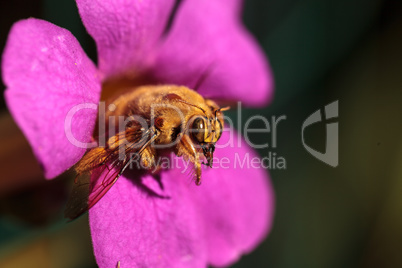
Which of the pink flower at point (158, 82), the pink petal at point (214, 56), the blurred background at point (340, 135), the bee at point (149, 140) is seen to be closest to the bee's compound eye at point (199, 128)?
the bee at point (149, 140)

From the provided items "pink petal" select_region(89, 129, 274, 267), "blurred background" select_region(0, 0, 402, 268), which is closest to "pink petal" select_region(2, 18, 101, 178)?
"pink petal" select_region(89, 129, 274, 267)

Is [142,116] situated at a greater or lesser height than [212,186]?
greater

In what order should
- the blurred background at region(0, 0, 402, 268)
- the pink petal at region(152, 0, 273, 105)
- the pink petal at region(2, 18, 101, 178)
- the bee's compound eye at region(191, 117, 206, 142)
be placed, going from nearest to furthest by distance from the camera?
the pink petal at region(2, 18, 101, 178)
the bee's compound eye at region(191, 117, 206, 142)
the pink petal at region(152, 0, 273, 105)
the blurred background at region(0, 0, 402, 268)

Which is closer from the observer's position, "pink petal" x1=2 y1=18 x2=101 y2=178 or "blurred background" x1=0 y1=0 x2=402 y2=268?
"pink petal" x1=2 y1=18 x2=101 y2=178

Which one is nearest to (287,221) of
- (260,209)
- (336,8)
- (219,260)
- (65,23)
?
(260,209)

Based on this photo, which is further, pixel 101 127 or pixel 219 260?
pixel 219 260

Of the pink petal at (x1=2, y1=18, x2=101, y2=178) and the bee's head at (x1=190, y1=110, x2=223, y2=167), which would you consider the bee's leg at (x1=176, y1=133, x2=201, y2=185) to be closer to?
the bee's head at (x1=190, y1=110, x2=223, y2=167)

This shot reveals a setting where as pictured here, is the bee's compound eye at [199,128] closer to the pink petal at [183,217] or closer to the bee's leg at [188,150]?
the bee's leg at [188,150]

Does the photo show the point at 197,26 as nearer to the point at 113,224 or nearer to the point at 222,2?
the point at 222,2
